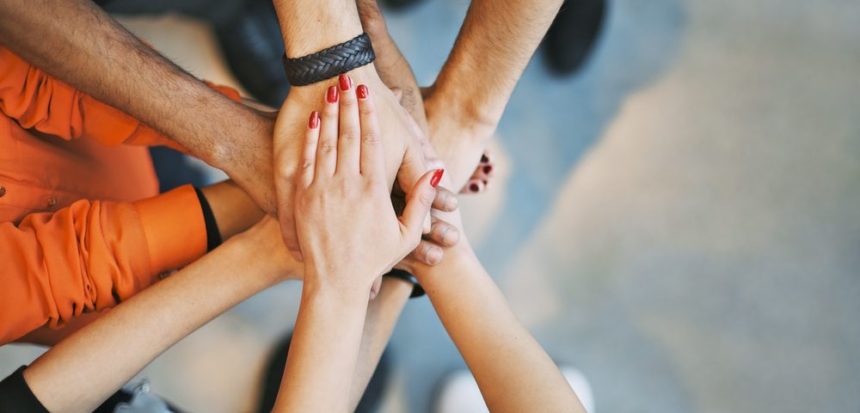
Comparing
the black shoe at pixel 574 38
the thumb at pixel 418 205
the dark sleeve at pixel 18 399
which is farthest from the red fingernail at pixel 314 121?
the black shoe at pixel 574 38

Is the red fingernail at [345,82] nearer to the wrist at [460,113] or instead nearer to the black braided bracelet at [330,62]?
the black braided bracelet at [330,62]

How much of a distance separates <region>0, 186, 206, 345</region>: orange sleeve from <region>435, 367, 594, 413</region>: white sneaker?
52cm

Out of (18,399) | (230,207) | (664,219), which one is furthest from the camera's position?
(664,219)

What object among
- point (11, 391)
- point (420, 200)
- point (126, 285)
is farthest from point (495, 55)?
point (11, 391)

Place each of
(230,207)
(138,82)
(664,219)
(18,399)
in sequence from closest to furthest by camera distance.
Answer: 1. (18,399)
2. (138,82)
3. (230,207)
4. (664,219)

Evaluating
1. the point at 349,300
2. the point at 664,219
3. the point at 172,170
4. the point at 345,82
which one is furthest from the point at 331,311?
the point at 664,219

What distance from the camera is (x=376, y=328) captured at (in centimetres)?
95

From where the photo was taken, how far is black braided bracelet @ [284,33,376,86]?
83 cm

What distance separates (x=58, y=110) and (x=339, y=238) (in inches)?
15.9

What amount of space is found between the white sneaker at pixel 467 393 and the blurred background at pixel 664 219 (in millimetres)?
38

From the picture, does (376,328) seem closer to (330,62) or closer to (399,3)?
(330,62)

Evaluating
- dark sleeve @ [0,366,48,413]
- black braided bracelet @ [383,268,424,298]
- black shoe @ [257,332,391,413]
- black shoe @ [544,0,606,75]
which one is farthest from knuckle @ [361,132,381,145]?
black shoe @ [544,0,606,75]

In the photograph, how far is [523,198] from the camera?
1.34m

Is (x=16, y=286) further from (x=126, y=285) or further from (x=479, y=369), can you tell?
(x=479, y=369)
